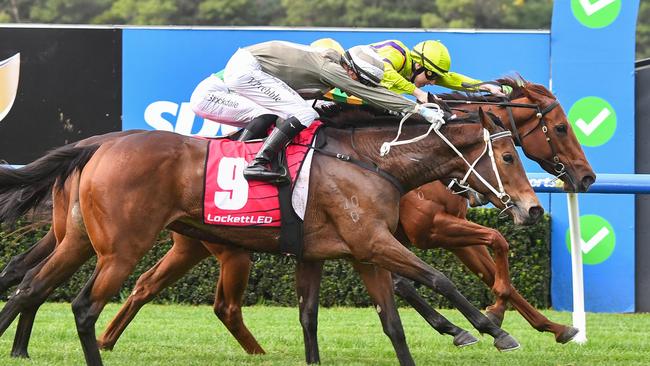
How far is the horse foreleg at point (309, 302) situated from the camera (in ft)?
21.0

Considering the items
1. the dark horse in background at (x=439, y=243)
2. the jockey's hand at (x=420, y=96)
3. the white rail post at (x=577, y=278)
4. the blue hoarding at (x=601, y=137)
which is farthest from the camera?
the blue hoarding at (x=601, y=137)

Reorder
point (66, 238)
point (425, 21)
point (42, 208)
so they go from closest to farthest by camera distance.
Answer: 1. point (66, 238)
2. point (42, 208)
3. point (425, 21)

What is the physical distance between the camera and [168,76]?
10.6 m

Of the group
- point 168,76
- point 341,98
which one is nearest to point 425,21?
point 168,76

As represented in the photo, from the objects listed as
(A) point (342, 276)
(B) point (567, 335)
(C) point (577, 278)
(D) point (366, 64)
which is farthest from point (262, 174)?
(A) point (342, 276)

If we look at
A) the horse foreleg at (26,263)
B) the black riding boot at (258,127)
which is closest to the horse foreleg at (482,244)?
the black riding boot at (258,127)

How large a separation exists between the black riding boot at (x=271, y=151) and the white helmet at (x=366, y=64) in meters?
0.54

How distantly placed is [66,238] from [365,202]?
1685mm

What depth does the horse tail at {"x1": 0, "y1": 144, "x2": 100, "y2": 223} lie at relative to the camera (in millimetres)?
5984

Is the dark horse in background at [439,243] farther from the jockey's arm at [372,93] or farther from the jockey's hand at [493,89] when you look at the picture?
the jockey's arm at [372,93]

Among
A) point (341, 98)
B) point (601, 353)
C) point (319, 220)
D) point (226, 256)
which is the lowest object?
point (601, 353)

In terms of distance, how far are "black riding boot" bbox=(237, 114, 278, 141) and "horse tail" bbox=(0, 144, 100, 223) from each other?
83cm

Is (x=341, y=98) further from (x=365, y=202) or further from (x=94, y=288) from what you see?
(x=94, y=288)

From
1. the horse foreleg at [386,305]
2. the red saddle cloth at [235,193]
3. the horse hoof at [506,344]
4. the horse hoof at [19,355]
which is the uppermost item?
the red saddle cloth at [235,193]
